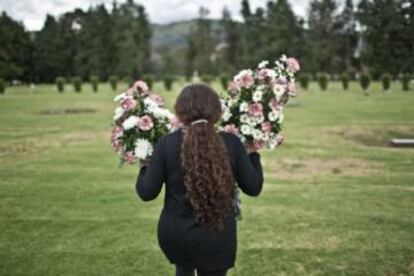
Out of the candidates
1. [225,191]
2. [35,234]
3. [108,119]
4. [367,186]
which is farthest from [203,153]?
[108,119]

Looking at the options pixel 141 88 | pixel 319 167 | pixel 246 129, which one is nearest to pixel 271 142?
pixel 246 129

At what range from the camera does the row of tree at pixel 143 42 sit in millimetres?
67938

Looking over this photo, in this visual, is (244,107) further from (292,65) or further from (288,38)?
(288,38)

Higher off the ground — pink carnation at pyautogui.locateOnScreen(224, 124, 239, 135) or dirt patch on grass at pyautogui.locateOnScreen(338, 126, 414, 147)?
pink carnation at pyautogui.locateOnScreen(224, 124, 239, 135)

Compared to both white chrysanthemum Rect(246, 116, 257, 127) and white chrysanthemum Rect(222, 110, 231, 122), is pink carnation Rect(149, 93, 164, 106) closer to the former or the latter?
white chrysanthemum Rect(222, 110, 231, 122)

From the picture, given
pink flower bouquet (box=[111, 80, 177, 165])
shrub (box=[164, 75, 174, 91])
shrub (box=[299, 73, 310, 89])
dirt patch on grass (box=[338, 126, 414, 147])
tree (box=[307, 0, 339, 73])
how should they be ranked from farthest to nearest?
tree (box=[307, 0, 339, 73]), shrub (box=[164, 75, 174, 91]), shrub (box=[299, 73, 310, 89]), dirt patch on grass (box=[338, 126, 414, 147]), pink flower bouquet (box=[111, 80, 177, 165])

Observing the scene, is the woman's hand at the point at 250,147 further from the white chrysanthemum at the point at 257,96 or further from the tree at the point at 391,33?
the tree at the point at 391,33

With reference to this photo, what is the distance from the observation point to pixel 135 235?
7.00m

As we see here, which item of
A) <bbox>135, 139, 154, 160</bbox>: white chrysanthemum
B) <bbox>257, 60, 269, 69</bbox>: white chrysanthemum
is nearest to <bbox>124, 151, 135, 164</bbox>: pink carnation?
<bbox>135, 139, 154, 160</bbox>: white chrysanthemum

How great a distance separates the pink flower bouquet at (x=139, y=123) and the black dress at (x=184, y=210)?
0.44 m

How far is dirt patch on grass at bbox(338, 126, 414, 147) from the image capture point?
15.5m

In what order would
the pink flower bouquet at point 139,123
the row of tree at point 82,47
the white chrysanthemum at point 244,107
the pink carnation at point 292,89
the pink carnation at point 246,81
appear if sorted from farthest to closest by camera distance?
1. the row of tree at point 82,47
2. the pink carnation at point 292,89
3. the pink carnation at point 246,81
4. the white chrysanthemum at point 244,107
5. the pink flower bouquet at point 139,123

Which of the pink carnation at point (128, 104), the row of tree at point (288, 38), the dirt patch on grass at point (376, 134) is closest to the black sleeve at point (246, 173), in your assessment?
the pink carnation at point (128, 104)

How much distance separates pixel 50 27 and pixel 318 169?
2659 inches
